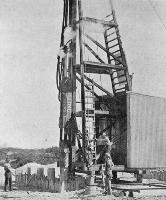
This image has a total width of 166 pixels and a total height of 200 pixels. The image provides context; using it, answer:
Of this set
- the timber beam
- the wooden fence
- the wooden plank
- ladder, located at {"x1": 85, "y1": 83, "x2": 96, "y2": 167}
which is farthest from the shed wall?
the wooden plank

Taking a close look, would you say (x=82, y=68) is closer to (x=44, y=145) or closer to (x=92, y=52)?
(x=92, y=52)

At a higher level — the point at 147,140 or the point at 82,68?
the point at 82,68

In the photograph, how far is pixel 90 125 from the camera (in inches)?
600

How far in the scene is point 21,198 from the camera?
42.8 ft

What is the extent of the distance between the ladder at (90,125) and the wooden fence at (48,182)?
1631 millimetres

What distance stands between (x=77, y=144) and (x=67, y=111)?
5.17 feet

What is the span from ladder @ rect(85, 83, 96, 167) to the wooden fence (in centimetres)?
163

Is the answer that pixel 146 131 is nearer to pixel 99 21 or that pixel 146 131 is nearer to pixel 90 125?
pixel 90 125

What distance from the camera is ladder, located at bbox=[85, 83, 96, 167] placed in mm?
14750

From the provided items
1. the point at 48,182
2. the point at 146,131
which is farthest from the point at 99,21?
the point at 48,182

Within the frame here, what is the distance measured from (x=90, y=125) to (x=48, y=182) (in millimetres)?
3799

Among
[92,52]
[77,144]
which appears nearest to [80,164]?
[77,144]

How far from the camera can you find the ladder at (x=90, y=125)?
1475cm

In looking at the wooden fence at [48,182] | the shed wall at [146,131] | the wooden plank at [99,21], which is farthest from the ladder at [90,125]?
the wooden plank at [99,21]
